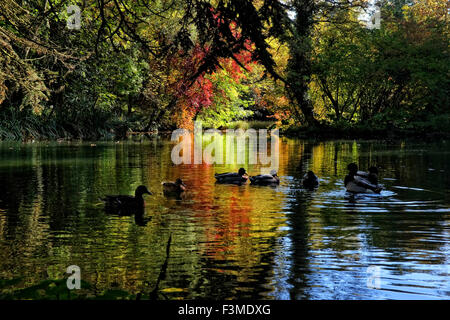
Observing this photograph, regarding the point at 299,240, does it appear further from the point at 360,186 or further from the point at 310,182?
the point at 310,182

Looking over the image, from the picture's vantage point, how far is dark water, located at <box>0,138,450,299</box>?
6.91 metres

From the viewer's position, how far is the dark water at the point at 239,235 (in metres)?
6.91

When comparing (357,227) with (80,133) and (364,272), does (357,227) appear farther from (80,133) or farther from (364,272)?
(80,133)

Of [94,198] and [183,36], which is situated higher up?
[183,36]

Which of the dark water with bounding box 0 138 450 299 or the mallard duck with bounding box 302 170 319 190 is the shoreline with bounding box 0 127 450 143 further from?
the mallard duck with bounding box 302 170 319 190

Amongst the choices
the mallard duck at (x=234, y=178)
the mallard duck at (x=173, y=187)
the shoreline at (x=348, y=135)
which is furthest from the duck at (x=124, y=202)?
the shoreline at (x=348, y=135)

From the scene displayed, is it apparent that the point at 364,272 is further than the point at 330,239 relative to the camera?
No

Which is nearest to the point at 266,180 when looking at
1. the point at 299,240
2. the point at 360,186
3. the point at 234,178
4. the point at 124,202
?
the point at 234,178

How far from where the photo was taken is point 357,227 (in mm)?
10289

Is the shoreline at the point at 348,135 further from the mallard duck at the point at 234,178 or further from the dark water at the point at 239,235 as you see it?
the mallard duck at the point at 234,178

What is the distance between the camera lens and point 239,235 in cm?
962

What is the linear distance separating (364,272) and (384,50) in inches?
1166
